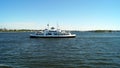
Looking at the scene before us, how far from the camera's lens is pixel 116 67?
30.3m

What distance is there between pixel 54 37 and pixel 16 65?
8551 centimetres

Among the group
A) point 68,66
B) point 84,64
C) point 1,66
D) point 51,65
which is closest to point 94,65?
point 84,64

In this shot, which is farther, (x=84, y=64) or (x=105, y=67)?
(x=84, y=64)

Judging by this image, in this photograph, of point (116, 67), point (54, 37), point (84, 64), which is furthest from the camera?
point (54, 37)

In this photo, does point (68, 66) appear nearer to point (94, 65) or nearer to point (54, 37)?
point (94, 65)

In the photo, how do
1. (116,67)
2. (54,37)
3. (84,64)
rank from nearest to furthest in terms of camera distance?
(116,67) < (84,64) < (54,37)

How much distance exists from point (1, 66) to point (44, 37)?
8716 cm

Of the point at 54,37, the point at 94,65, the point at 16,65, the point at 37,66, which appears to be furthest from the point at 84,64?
the point at 54,37

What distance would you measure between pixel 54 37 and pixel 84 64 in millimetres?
84927

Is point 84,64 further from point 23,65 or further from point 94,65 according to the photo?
point 23,65

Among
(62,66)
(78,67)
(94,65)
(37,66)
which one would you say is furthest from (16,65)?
(94,65)

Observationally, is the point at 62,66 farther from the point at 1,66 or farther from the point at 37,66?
the point at 1,66

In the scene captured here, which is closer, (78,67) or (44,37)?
(78,67)

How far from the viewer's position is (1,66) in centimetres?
3075
